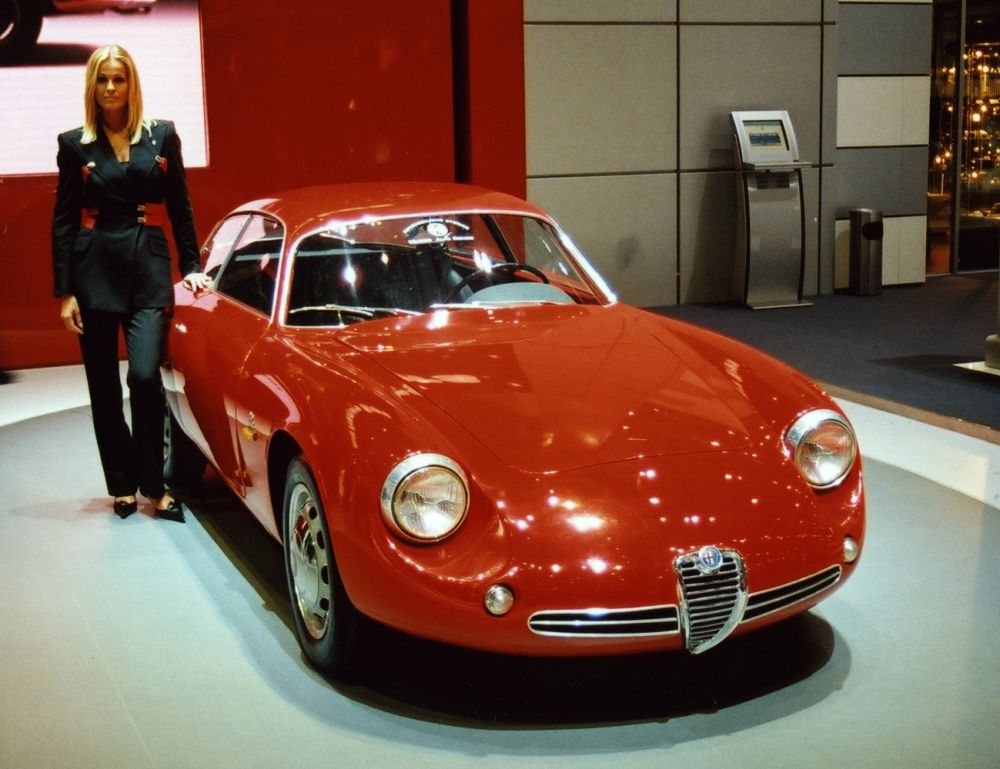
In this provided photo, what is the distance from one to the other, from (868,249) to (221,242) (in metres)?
7.50

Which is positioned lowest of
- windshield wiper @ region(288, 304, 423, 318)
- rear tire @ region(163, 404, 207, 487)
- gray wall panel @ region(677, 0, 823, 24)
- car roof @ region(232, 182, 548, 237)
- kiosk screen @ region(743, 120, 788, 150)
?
rear tire @ region(163, 404, 207, 487)

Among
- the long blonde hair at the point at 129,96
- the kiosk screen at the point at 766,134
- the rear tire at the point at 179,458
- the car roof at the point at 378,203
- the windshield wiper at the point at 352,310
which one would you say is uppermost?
the long blonde hair at the point at 129,96

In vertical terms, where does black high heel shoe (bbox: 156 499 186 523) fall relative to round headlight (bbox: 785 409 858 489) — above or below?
below

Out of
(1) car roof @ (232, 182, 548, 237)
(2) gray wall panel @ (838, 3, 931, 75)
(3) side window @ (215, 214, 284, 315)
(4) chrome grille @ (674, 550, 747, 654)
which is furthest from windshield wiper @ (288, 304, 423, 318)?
(2) gray wall panel @ (838, 3, 931, 75)

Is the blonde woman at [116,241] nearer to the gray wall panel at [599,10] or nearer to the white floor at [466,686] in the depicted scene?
the white floor at [466,686]

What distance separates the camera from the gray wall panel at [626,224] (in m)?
10.6

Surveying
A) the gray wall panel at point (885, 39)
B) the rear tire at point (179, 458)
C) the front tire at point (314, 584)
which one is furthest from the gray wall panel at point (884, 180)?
the front tire at point (314, 584)

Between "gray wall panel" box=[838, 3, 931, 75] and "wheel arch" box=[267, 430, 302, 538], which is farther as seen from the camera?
"gray wall panel" box=[838, 3, 931, 75]

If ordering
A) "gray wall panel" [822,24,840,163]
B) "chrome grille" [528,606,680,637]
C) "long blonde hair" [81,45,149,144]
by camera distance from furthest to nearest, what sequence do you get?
"gray wall panel" [822,24,840,163]
"long blonde hair" [81,45,149,144]
"chrome grille" [528,606,680,637]

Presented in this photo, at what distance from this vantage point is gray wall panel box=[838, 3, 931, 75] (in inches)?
448

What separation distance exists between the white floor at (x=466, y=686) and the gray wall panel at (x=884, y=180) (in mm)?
7408

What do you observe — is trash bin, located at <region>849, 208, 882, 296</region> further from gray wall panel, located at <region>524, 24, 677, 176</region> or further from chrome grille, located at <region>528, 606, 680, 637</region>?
chrome grille, located at <region>528, 606, 680, 637</region>

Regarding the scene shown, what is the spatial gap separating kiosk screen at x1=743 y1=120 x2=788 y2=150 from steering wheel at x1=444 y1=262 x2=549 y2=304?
649cm

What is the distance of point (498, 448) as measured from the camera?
3307mm
